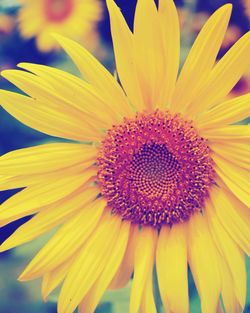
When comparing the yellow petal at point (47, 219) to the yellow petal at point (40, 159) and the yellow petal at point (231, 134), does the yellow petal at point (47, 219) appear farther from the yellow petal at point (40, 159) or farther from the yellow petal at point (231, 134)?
the yellow petal at point (231, 134)

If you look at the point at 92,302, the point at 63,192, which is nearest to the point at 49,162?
the point at 63,192

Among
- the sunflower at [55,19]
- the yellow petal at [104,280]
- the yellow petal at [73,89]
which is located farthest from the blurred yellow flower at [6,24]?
the yellow petal at [104,280]

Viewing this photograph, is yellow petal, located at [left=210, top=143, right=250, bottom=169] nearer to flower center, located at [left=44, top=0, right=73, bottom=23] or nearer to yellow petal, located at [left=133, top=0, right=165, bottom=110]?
yellow petal, located at [left=133, top=0, right=165, bottom=110]

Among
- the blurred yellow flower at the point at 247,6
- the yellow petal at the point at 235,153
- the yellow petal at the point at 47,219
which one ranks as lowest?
the yellow petal at the point at 235,153

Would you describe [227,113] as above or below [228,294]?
above

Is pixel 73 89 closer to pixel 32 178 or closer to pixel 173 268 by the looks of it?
pixel 32 178

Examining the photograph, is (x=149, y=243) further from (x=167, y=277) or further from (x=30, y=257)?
(x=30, y=257)

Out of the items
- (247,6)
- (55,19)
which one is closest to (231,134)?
(247,6)
